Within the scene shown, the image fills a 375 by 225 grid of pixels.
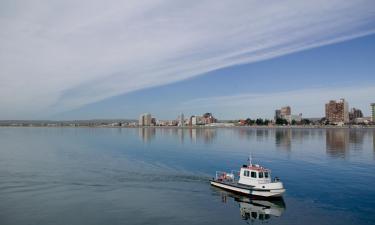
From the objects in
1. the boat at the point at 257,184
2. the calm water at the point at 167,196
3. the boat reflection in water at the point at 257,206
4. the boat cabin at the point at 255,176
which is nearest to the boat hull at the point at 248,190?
the boat at the point at 257,184

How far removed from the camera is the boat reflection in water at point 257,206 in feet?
142

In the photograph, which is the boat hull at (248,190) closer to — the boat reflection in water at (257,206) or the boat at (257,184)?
the boat at (257,184)

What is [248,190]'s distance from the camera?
171 ft

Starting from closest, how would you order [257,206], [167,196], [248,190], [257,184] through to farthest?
[257,206] → [167,196] → [257,184] → [248,190]

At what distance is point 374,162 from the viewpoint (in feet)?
285

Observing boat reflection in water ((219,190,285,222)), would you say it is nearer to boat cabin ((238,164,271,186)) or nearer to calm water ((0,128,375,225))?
calm water ((0,128,375,225))

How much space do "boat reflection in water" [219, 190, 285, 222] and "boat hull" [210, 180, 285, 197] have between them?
648 millimetres

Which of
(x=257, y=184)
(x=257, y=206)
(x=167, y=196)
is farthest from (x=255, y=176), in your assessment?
(x=167, y=196)

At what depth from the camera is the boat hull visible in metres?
50.0

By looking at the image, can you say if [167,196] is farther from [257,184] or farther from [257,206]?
[257,184]

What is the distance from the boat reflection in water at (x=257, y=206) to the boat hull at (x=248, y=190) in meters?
0.65

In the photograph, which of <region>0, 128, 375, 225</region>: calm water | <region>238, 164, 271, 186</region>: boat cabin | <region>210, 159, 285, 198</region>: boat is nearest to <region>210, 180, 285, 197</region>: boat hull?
<region>210, 159, 285, 198</region>: boat

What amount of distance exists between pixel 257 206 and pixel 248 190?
14.1ft

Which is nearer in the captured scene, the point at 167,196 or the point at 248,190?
the point at 167,196
